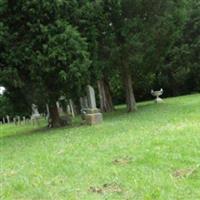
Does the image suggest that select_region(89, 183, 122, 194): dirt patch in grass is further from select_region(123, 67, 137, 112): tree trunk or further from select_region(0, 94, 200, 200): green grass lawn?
select_region(123, 67, 137, 112): tree trunk

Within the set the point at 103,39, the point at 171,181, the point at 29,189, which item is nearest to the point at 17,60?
the point at 103,39

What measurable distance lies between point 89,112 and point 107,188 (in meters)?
10.9

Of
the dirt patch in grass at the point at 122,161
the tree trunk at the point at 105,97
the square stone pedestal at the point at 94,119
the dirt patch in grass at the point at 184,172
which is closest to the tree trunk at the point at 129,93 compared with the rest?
the tree trunk at the point at 105,97

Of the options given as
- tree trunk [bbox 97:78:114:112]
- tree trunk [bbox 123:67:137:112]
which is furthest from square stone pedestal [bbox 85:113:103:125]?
tree trunk [bbox 97:78:114:112]

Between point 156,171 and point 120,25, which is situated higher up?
point 120,25

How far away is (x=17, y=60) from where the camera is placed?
14922mm

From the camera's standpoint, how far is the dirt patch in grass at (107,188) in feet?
17.1

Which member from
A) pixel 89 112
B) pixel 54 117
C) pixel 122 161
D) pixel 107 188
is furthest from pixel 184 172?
pixel 54 117

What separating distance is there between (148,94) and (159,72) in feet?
9.09

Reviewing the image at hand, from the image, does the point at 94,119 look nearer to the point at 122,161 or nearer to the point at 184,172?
the point at 122,161

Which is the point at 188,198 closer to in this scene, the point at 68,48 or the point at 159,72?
the point at 68,48

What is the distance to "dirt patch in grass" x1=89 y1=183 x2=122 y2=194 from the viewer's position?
17.1ft

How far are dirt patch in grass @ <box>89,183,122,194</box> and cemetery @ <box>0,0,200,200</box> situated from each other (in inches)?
0.5

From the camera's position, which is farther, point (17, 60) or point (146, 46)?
point (146, 46)
